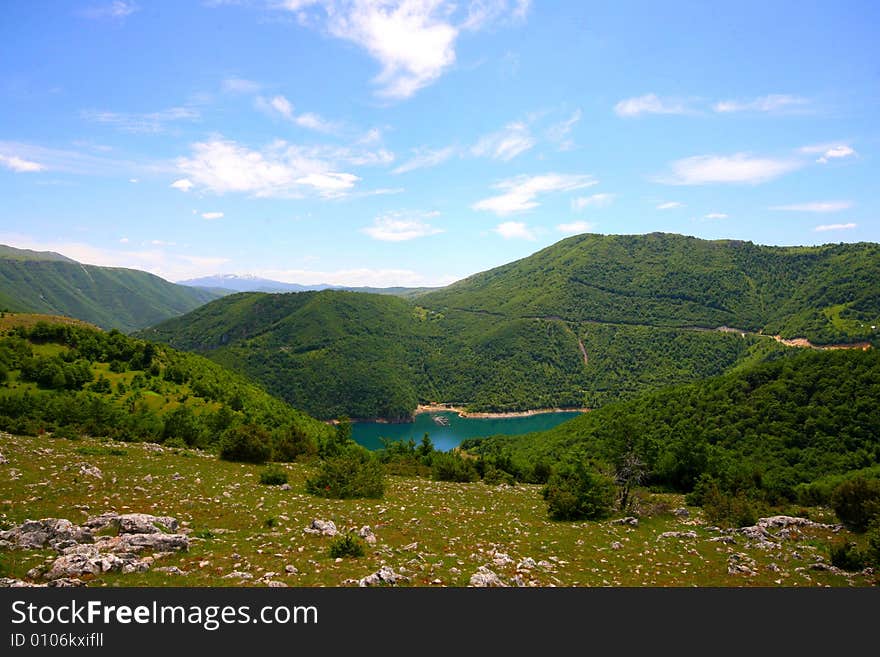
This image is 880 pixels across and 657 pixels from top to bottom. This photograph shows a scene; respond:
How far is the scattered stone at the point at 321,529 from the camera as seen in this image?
12.9m

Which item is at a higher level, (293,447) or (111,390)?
(111,390)

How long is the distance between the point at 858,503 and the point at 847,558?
907 cm

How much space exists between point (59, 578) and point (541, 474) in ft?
119

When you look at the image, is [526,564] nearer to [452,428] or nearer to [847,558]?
[847,558]

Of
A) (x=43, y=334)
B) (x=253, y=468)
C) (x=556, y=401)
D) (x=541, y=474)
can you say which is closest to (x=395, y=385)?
(x=556, y=401)

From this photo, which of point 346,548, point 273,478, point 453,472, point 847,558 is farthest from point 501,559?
point 453,472

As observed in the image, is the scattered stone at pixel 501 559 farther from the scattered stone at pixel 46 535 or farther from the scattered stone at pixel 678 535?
the scattered stone at pixel 46 535

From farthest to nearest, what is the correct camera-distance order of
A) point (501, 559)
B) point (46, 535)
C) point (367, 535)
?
point (367, 535) → point (501, 559) → point (46, 535)

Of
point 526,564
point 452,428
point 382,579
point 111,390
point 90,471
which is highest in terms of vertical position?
point 90,471

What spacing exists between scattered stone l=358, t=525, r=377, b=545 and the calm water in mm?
132972

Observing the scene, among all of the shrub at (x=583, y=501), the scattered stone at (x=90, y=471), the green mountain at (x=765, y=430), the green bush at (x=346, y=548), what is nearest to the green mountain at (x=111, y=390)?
the scattered stone at (x=90, y=471)

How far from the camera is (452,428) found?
169625 millimetres


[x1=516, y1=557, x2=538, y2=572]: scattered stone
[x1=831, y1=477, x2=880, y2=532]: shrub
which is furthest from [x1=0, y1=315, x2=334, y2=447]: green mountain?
[x1=831, y1=477, x2=880, y2=532]: shrub

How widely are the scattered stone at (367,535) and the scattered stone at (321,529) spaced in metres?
0.79
